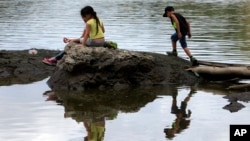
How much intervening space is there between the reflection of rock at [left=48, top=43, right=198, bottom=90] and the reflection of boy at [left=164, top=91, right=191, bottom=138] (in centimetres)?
179

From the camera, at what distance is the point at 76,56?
43.1 feet

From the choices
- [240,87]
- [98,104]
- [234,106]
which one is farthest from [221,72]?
[98,104]

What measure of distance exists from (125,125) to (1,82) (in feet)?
16.9

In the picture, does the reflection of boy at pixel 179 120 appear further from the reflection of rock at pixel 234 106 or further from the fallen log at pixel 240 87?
the fallen log at pixel 240 87

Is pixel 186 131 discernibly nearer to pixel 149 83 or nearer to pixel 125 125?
pixel 125 125

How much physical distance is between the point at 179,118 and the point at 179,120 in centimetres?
15

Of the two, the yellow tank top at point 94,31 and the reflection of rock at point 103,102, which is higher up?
the yellow tank top at point 94,31

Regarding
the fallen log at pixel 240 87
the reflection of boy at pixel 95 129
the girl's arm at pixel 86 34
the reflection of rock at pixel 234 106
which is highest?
the girl's arm at pixel 86 34

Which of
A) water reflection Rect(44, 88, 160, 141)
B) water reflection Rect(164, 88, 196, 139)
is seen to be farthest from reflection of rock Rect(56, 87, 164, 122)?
water reflection Rect(164, 88, 196, 139)

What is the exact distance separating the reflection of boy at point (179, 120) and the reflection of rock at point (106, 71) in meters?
1.79

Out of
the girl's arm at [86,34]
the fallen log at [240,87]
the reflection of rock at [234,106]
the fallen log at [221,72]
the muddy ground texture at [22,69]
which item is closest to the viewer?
the reflection of rock at [234,106]

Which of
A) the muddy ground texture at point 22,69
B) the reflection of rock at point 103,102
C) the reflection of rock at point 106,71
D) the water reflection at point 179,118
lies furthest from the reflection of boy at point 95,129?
the muddy ground texture at point 22,69

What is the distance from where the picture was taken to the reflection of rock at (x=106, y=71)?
13141mm

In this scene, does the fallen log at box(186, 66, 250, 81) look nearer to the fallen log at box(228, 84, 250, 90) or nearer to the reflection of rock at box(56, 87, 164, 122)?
the fallen log at box(228, 84, 250, 90)
